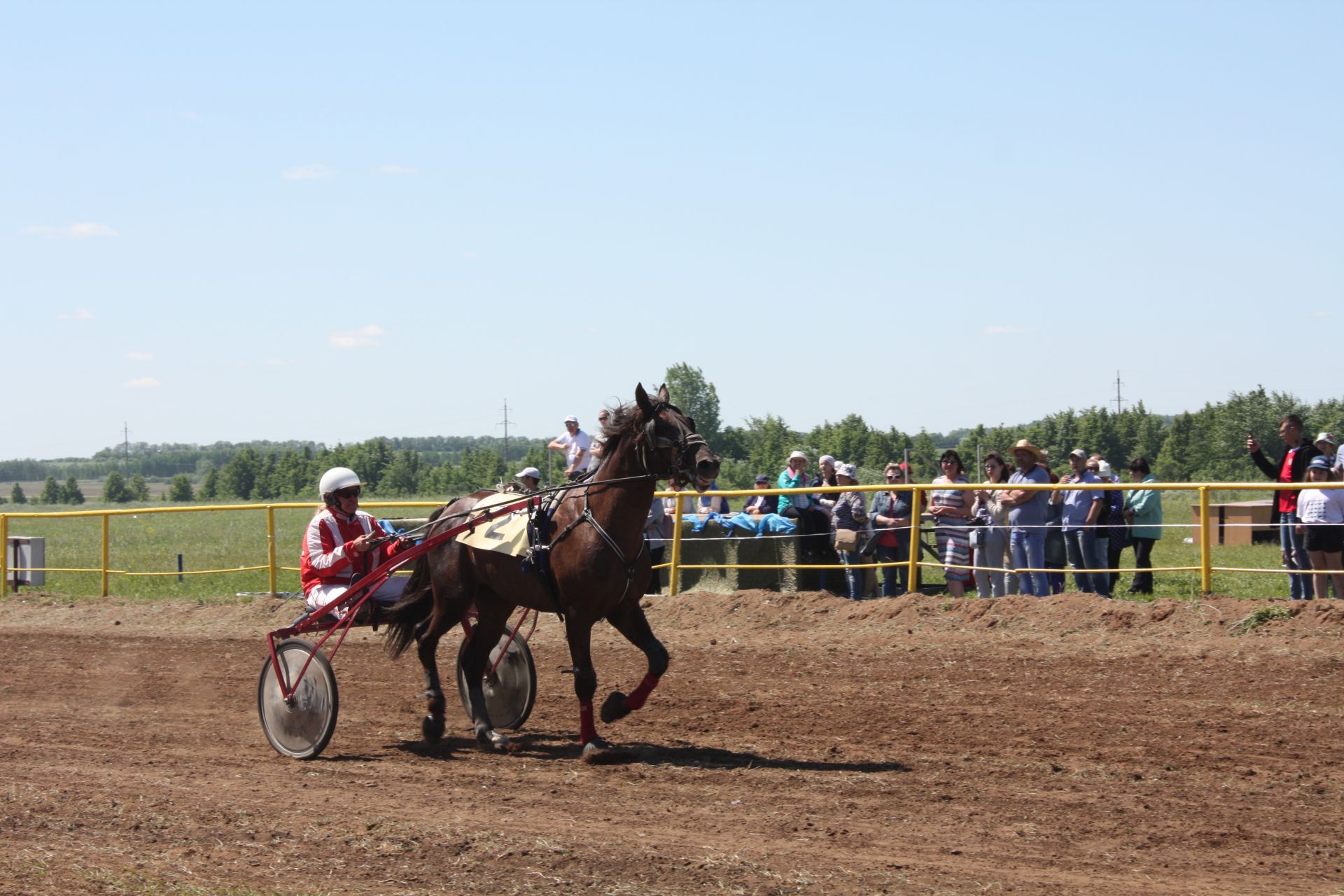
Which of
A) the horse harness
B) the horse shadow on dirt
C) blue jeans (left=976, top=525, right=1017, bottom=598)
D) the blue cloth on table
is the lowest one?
the horse shadow on dirt

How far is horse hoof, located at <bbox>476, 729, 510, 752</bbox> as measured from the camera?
27.4ft

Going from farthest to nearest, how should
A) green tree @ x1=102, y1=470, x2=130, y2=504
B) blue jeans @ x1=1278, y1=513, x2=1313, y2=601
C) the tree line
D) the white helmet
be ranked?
1. green tree @ x1=102, y1=470, x2=130, y2=504
2. the tree line
3. blue jeans @ x1=1278, y1=513, x2=1313, y2=601
4. the white helmet

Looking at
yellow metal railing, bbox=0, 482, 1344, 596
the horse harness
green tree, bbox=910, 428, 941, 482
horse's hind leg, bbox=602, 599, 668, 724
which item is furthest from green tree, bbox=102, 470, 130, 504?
horse's hind leg, bbox=602, 599, 668, 724

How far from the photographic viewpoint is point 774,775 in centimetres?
733

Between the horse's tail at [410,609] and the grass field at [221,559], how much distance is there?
6.74 metres

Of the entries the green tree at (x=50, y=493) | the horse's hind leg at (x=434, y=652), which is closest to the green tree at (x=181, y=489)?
the green tree at (x=50, y=493)

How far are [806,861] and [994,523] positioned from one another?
897cm

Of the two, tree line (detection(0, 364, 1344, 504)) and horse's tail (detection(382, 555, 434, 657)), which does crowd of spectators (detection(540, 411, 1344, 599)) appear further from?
tree line (detection(0, 364, 1344, 504))

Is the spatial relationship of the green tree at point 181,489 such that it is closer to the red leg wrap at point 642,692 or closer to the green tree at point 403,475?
the green tree at point 403,475

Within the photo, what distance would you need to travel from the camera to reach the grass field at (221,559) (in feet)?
51.1

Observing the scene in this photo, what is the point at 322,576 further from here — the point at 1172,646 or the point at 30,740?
the point at 1172,646

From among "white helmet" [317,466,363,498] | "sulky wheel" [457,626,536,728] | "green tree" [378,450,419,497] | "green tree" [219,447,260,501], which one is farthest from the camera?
"green tree" [219,447,260,501]

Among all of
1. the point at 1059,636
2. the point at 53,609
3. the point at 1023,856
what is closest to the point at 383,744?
the point at 1023,856

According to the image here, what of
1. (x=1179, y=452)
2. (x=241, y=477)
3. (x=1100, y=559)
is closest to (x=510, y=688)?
(x=1100, y=559)
